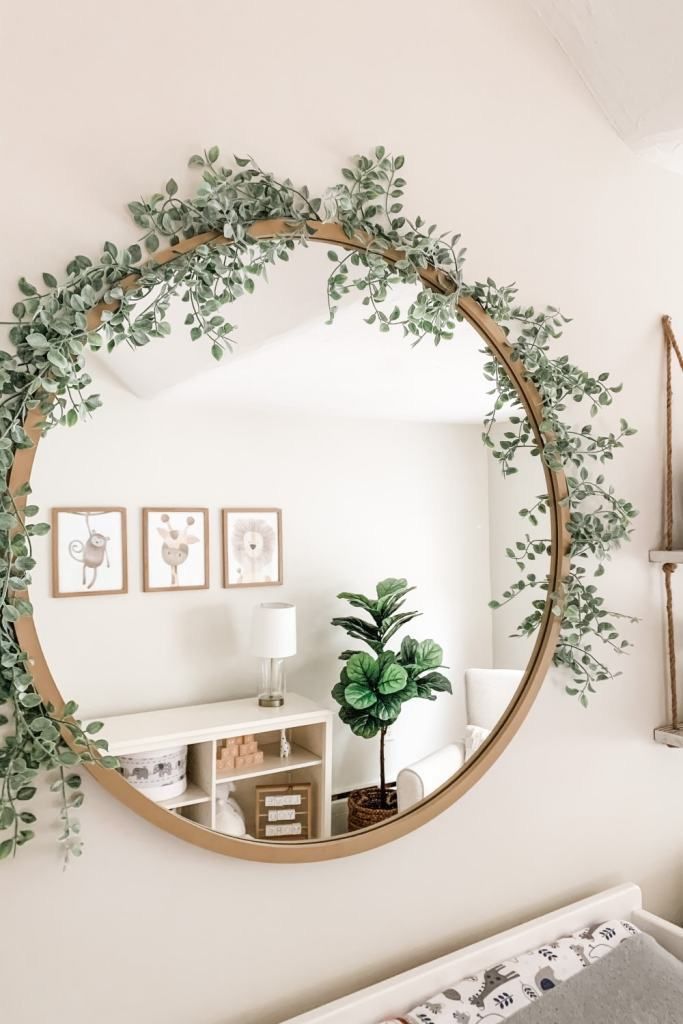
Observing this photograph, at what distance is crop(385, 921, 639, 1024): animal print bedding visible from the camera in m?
1.17

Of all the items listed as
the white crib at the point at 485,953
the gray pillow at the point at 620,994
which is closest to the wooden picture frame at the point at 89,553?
the white crib at the point at 485,953

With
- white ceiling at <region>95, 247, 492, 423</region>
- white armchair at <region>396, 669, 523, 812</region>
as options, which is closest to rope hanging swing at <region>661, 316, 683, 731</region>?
white armchair at <region>396, 669, 523, 812</region>

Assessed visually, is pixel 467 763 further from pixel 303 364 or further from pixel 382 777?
pixel 303 364

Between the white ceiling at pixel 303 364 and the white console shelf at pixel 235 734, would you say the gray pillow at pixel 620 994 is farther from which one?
the white ceiling at pixel 303 364

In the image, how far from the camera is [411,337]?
4.01 feet

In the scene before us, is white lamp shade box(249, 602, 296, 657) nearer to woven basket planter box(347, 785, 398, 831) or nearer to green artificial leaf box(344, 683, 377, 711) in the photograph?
green artificial leaf box(344, 683, 377, 711)

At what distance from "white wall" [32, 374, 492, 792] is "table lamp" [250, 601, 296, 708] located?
1 centimetres

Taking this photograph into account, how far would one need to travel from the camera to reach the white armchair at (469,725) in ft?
4.00

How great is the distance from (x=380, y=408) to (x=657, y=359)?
767 mm

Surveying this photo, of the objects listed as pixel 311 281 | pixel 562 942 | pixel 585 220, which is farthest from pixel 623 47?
pixel 562 942

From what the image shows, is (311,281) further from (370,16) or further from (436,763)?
(436,763)

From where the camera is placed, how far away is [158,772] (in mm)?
1016

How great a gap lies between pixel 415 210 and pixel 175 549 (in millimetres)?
683

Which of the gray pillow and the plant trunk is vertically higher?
the plant trunk
